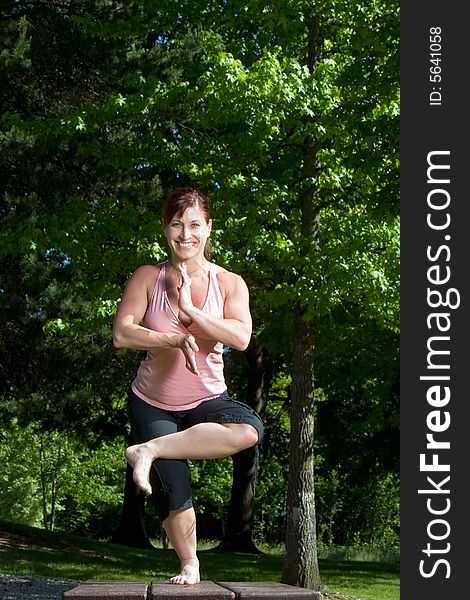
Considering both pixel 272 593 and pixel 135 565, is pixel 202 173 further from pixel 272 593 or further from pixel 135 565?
pixel 272 593

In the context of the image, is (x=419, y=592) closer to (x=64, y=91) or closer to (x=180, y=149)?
(x=180, y=149)

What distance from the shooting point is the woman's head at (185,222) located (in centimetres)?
402

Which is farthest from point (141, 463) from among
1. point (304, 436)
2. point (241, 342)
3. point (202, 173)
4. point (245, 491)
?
point (245, 491)

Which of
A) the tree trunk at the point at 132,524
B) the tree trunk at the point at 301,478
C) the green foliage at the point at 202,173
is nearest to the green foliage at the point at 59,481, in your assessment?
the tree trunk at the point at 132,524

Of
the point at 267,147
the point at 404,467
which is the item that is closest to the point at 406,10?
the point at 404,467

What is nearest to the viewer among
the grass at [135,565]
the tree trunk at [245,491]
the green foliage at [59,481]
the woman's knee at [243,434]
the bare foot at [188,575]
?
the woman's knee at [243,434]

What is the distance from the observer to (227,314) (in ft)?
13.2

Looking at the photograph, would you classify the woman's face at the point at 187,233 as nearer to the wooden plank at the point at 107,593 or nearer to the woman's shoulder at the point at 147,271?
the woman's shoulder at the point at 147,271

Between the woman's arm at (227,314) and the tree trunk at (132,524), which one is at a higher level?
the tree trunk at (132,524)

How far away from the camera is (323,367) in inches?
792

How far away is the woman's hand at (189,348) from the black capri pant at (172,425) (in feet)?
0.90

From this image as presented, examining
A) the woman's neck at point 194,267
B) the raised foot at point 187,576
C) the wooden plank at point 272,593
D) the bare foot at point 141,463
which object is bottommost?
the wooden plank at point 272,593

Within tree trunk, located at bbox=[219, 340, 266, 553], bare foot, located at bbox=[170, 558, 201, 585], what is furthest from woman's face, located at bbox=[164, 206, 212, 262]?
tree trunk, located at bbox=[219, 340, 266, 553]

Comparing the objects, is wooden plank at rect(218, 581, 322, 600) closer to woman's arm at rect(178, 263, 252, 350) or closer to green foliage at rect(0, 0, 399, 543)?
woman's arm at rect(178, 263, 252, 350)
